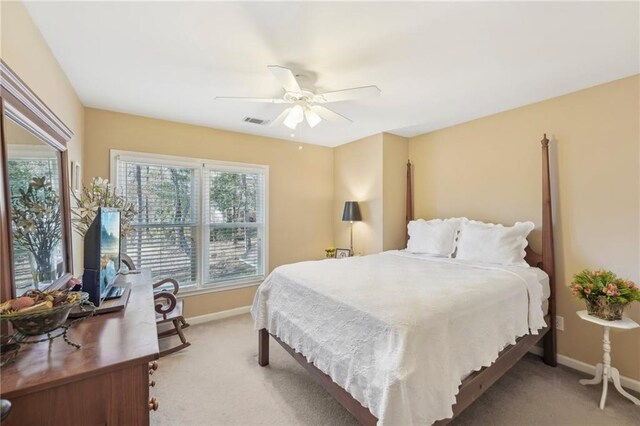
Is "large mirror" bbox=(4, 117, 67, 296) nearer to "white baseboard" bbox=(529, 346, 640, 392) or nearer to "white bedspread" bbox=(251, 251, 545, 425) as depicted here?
"white bedspread" bbox=(251, 251, 545, 425)

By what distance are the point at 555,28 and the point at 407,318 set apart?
1922mm

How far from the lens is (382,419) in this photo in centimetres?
128

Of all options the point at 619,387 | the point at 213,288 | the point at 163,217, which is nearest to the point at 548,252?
the point at 619,387

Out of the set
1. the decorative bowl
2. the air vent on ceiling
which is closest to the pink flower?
the decorative bowl

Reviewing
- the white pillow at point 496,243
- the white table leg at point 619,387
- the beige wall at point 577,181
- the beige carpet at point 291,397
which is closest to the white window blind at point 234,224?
the beige carpet at point 291,397

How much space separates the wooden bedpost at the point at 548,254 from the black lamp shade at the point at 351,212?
7.04ft

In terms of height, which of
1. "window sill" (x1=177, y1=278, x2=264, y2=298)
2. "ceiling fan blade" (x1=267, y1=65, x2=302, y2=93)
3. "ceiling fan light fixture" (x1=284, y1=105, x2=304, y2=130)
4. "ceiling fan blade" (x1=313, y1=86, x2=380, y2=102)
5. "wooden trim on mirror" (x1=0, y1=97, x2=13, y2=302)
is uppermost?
"ceiling fan blade" (x1=267, y1=65, x2=302, y2=93)

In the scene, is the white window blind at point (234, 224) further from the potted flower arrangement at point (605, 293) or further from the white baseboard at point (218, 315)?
the potted flower arrangement at point (605, 293)

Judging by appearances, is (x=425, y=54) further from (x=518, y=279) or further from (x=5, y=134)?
(x=5, y=134)

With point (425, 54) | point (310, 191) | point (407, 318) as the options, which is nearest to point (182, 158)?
point (310, 191)

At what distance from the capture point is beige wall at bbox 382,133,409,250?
3.87 m

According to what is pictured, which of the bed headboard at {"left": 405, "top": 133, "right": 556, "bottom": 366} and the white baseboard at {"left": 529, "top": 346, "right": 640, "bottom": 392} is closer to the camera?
the white baseboard at {"left": 529, "top": 346, "right": 640, "bottom": 392}

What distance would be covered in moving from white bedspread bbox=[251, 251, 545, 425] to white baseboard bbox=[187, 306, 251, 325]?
1.38 m

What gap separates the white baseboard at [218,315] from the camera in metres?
3.50
